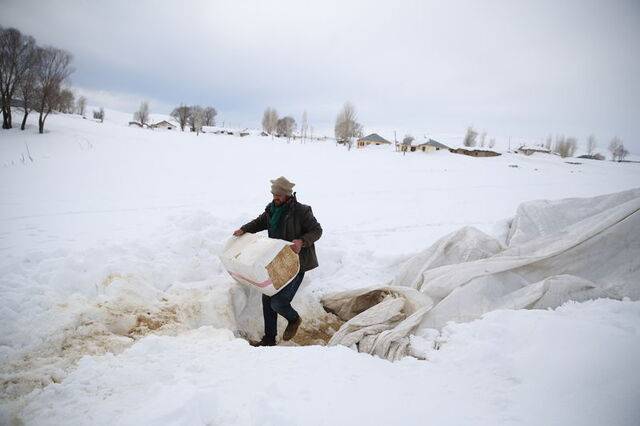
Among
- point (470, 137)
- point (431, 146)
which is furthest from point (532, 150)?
point (431, 146)

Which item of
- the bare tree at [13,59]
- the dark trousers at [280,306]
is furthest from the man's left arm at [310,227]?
the bare tree at [13,59]

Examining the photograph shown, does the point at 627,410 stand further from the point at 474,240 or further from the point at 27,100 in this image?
the point at 27,100

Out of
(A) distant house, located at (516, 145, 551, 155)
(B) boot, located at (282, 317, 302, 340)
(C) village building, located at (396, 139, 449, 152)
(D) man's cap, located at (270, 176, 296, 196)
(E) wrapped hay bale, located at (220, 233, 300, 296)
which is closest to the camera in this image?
(E) wrapped hay bale, located at (220, 233, 300, 296)

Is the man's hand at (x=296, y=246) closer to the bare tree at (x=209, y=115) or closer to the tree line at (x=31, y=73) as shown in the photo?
the tree line at (x=31, y=73)

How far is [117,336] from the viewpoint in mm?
2801

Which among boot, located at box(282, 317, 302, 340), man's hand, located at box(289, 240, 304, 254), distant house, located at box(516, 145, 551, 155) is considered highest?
distant house, located at box(516, 145, 551, 155)

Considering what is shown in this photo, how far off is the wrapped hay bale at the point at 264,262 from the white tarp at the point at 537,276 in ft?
2.61

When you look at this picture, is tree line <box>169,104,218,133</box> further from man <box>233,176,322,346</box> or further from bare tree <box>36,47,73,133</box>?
man <box>233,176,322,346</box>

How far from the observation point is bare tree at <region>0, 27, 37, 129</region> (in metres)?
17.7

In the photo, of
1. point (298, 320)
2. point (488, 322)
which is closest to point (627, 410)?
point (488, 322)

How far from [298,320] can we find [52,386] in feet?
7.04

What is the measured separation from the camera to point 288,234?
11.7 ft

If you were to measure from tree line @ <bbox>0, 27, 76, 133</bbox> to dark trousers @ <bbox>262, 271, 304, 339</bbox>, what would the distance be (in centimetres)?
2445

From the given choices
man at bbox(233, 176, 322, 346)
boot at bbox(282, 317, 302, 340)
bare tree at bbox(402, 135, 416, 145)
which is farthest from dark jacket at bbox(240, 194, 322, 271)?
bare tree at bbox(402, 135, 416, 145)
